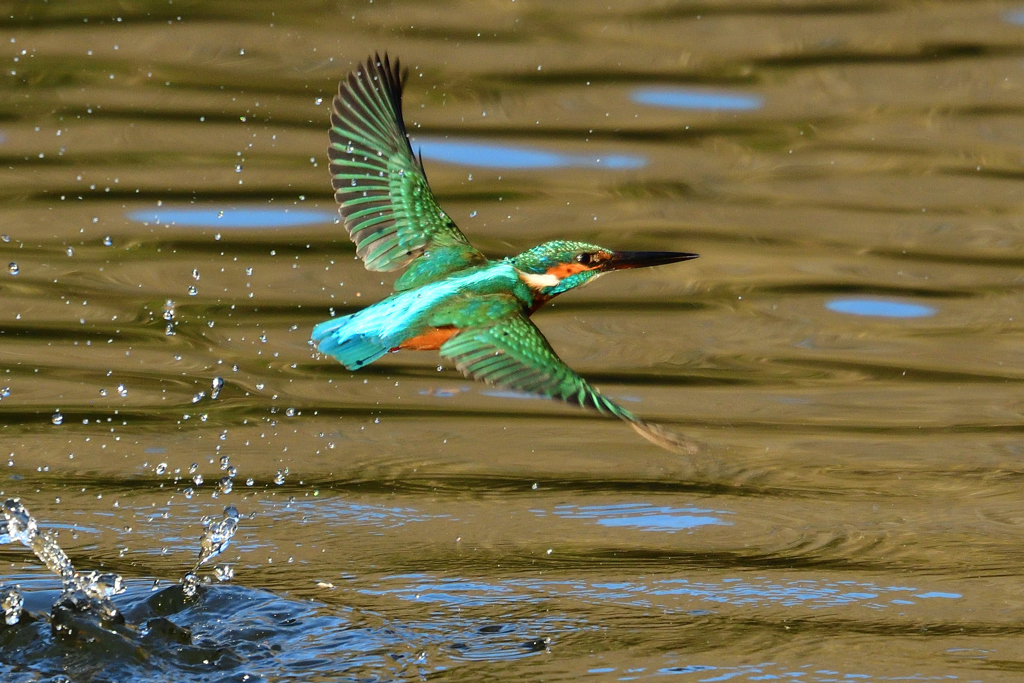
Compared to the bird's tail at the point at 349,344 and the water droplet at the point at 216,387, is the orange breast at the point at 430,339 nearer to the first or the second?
the bird's tail at the point at 349,344

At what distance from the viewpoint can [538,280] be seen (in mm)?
3971

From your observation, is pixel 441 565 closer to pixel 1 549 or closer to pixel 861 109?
pixel 1 549

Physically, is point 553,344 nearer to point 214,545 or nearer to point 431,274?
point 431,274

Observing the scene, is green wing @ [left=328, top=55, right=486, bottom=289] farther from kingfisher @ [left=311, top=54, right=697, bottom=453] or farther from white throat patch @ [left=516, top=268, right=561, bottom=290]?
white throat patch @ [left=516, top=268, right=561, bottom=290]

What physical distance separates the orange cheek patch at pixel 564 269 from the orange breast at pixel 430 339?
0.32 meters

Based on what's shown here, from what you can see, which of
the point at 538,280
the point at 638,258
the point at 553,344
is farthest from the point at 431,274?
the point at 553,344

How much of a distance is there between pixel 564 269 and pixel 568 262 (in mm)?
19

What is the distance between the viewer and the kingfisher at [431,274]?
12.0ft

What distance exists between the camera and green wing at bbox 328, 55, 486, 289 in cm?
437

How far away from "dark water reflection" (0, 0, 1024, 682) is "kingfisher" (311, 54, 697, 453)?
0.65m

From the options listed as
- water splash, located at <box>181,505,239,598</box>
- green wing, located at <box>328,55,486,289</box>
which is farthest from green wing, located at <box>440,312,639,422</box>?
water splash, located at <box>181,505,239,598</box>

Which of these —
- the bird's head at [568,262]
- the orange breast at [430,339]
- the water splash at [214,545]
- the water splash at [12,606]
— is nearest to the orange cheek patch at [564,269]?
the bird's head at [568,262]

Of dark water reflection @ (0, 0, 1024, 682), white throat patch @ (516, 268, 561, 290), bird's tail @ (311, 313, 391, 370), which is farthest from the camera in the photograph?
dark water reflection @ (0, 0, 1024, 682)

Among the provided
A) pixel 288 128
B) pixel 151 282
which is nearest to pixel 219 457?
pixel 151 282
